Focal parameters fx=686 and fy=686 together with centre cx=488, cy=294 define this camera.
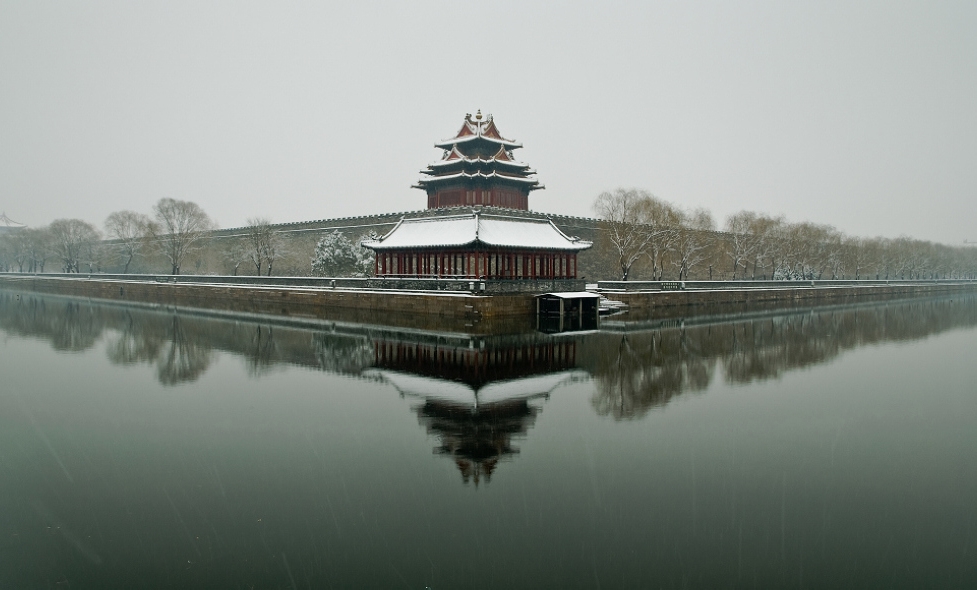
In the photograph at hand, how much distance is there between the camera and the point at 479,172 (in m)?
40.8

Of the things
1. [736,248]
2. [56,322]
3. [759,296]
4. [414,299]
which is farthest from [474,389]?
[736,248]

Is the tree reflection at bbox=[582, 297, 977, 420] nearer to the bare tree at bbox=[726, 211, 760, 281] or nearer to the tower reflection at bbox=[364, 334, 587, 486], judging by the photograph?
the tower reflection at bbox=[364, 334, 587, 486]

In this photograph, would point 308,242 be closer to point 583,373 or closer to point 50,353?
point 50,353

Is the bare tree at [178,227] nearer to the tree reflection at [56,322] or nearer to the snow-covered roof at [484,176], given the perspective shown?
the tree reflection at [56,322]

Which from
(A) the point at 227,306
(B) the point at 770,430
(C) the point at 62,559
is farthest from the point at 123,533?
(A) the point at 227,306

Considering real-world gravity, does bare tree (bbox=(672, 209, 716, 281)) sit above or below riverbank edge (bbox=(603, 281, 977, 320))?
above

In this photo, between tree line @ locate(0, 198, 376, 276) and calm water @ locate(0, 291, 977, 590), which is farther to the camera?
tree line @ locate(0, 198, 376, 276)

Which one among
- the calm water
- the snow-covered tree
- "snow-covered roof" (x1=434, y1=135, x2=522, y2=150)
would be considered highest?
"snow-covered roof" (x1=434, y1=135, x2=522, y2=150)

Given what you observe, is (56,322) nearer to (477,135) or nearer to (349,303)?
(349,303)

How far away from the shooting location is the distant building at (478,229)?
1315 inches

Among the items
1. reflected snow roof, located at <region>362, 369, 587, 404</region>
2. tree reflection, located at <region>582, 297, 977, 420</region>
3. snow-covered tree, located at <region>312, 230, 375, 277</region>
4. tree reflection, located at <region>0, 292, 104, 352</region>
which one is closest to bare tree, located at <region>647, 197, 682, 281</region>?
tree reflection, located at <region>582, 297, 977, 420</region>

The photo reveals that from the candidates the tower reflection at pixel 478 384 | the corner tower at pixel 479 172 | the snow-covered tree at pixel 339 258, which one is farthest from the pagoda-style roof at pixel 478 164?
the tower reflection at pixel 478 384

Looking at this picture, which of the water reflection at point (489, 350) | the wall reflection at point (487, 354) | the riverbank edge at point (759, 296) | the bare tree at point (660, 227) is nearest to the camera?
the wall reflection at point (487, 354)

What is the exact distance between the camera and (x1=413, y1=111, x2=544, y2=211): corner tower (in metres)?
41.4
